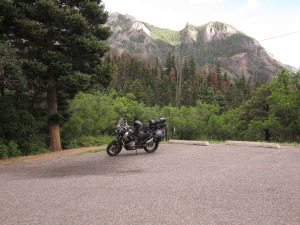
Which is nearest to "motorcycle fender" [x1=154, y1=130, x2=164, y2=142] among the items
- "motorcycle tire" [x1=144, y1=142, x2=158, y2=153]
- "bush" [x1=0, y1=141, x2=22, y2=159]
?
"motorcycle tire" [x1=144, y1=142, x2=158, y2=153]

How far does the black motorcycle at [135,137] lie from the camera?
30.1 feet

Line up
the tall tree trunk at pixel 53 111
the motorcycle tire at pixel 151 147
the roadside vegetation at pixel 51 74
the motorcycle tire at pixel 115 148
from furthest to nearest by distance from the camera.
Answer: the tall tree trunk at pixel 53 111 < the roadside vegetation at pixel 51 74 < the motorcycle tire at pixel 151 147 < the motorcycle tire at pixel 115 148

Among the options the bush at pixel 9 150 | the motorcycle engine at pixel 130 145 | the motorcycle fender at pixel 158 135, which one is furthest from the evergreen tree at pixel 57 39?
the motorcycle fender at pixel 158 135

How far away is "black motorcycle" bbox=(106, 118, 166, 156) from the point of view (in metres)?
9.17

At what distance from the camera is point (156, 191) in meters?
4.80

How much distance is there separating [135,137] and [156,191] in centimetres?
457

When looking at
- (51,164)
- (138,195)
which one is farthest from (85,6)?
(138,195)

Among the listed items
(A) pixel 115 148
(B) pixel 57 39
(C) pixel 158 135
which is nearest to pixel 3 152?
(A) pixel 115 148

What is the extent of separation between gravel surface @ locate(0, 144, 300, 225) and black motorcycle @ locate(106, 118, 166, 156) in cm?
102

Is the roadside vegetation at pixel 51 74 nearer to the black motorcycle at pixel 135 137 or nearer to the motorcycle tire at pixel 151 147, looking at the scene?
the black motorcycle at pixel 135 137

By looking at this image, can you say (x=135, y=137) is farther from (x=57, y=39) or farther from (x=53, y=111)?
(x=57, y=39)

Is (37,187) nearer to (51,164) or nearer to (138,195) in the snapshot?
(138,195)

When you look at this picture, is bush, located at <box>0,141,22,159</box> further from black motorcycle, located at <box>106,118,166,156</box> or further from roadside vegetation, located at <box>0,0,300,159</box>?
black motorcycle, located at <box>106,118,166,156</box>

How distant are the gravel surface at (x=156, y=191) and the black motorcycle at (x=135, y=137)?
102cm
